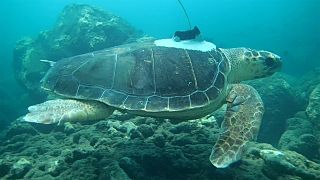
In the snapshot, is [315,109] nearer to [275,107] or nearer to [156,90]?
[275,107]

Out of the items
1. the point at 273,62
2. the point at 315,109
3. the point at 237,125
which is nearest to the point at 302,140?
the point at 315,109

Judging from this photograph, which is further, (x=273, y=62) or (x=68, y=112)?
(x=273, y=62)

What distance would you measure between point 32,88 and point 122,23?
6681 millimetres

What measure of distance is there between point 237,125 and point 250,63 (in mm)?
2089

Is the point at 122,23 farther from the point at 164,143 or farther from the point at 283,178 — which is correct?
the point at 283,178

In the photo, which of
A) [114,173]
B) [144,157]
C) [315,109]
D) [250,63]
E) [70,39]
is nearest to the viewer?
[114,173]

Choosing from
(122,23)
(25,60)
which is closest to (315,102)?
(122,23)

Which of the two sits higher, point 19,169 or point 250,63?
point 250,63

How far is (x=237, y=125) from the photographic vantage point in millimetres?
5039

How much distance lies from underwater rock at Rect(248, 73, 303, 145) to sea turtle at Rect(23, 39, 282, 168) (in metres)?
5.39

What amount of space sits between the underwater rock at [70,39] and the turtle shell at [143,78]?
1044 cm

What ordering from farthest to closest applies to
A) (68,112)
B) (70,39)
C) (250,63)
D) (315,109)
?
(70,39), (315,109), (250,63), (68,112)

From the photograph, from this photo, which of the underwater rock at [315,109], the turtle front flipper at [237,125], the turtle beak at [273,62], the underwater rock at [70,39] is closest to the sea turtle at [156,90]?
the turtle front flipper at [237,125]

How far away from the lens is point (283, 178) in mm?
4828
